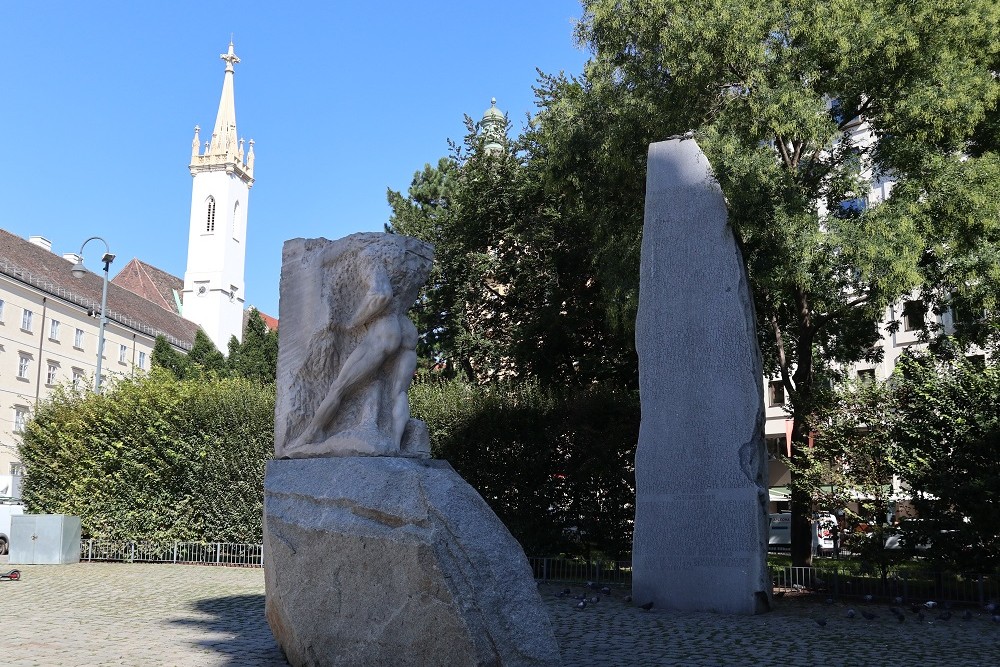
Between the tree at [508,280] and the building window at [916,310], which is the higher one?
the tree at [508,280]

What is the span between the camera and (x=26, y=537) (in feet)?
56.2

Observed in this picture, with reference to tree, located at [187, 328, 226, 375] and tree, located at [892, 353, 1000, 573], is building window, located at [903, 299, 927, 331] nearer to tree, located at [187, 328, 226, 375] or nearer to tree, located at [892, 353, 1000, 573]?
tree, located at [892, 353, 1000, 573]

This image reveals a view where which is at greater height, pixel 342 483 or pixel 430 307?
pixel 430 307

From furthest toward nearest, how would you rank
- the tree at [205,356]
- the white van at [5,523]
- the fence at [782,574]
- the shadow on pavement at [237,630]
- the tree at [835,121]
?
the tree at [205,356] < the white van at [5,523] < the tree at [835,121] < the fence at [782,574] < the shadow on pavement at [237,630]

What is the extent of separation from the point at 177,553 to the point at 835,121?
46.0 ft

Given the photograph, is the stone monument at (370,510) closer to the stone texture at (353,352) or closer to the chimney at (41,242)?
the stone texture at (353,352)

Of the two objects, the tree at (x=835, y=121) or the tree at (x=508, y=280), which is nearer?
the tree at (x=835, y=121)

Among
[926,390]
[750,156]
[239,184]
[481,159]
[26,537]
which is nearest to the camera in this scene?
[750,156]

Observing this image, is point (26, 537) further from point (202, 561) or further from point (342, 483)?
point (342, 483)

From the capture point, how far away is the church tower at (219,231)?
7900 centimetres

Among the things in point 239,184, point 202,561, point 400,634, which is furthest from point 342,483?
point 239,184

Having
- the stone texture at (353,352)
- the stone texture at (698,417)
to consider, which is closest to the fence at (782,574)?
the stone texture at (698,417)

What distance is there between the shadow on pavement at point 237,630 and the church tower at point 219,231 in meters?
68.6

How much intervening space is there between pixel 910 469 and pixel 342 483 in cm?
987
